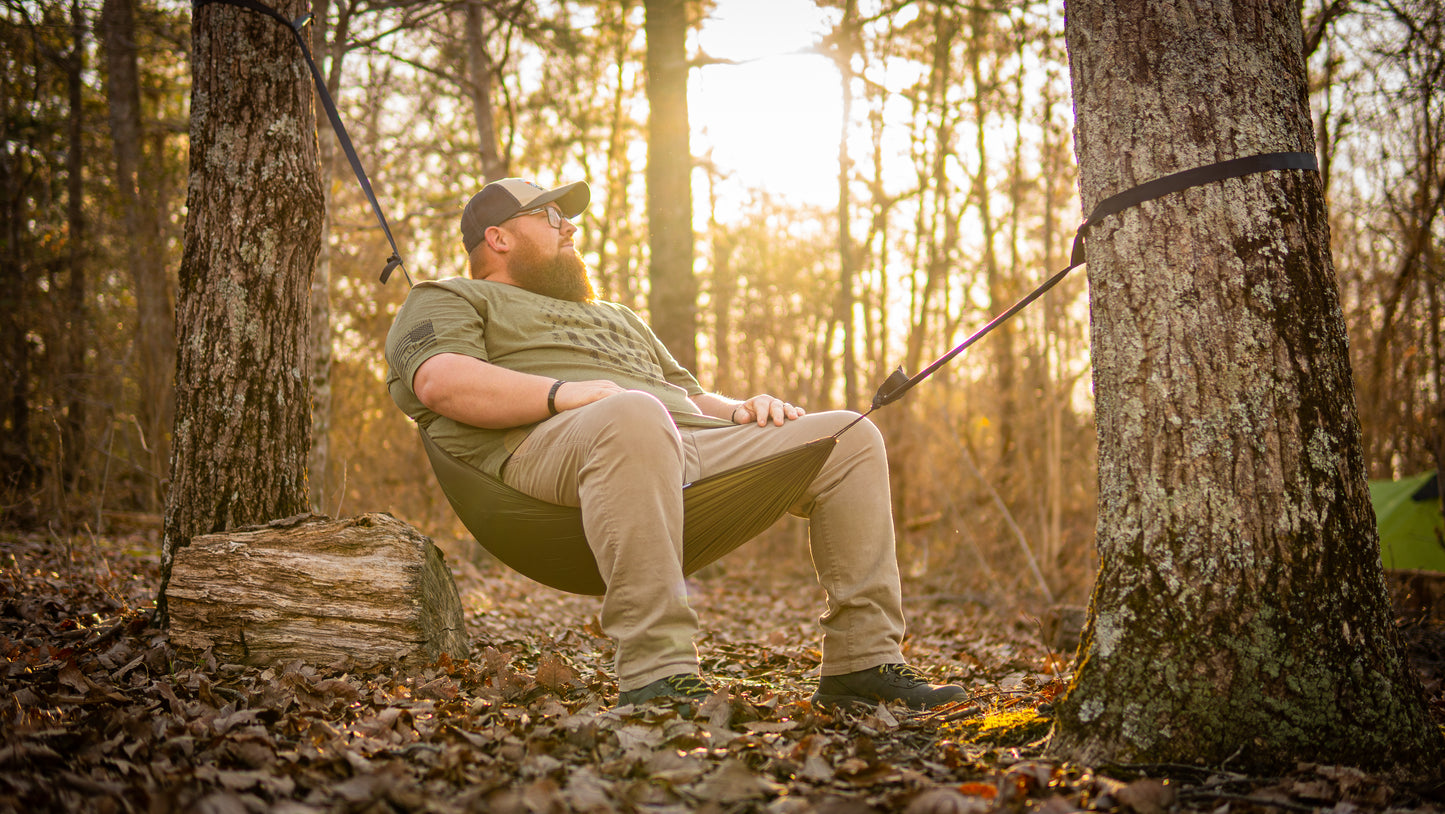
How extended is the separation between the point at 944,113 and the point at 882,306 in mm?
3429

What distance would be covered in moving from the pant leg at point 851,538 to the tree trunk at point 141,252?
416 centimetres

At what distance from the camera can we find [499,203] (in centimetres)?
268

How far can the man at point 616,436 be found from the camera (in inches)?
76.4

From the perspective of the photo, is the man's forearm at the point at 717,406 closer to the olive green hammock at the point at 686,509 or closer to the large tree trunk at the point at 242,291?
the olive green hammock at the point at 686,509

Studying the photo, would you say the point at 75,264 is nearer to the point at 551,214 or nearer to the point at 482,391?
the point at 551,214

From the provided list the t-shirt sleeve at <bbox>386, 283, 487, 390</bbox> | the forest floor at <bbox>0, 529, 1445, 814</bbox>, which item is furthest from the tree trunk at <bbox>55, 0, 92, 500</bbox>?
the t-shirt sleeve at <bbox>386, 283, 487, 390</bbox>

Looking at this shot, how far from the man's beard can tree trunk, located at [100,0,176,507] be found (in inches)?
132

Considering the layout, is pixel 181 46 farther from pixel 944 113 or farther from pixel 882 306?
pixel 882 306

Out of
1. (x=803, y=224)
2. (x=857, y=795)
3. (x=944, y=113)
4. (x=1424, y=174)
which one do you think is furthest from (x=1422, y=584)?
(x=803, y=224)

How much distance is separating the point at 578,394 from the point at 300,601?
1.02 meters

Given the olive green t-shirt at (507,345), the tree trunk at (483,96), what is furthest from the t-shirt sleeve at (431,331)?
the tree trunk at (483,96)

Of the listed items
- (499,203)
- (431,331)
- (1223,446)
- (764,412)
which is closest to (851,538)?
(764,412)

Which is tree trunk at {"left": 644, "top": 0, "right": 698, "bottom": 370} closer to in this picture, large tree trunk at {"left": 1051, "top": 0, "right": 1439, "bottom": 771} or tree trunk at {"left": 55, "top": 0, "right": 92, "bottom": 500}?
tree trunk at {"left": 55, "top": 0, "right": 92, "bottom": 500}

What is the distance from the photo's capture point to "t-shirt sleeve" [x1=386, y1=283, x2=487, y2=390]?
2244mm
